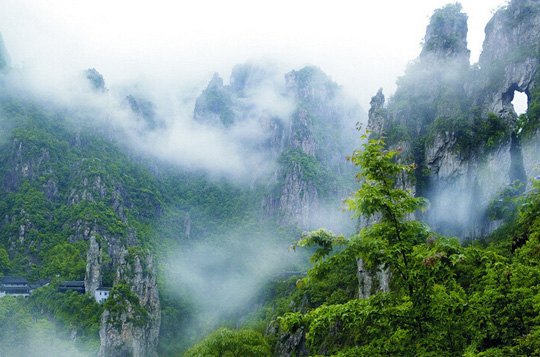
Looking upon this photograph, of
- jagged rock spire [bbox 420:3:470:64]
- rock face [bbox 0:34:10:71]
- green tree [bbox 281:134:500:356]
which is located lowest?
green tree [bbox 281:134:500:356]

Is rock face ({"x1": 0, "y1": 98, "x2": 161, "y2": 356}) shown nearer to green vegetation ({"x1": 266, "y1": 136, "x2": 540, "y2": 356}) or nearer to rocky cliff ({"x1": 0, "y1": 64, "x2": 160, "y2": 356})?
rocky cliff ({"x1": 0, "y1": 64, "x2": 160, "y2": 356})

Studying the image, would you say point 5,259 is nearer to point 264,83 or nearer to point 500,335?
point 500,335

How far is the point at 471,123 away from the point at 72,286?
67.5 metres

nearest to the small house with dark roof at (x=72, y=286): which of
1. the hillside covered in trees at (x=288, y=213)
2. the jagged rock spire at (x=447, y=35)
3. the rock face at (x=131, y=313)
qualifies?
the hillside covered in trees at (x=288, y=213)

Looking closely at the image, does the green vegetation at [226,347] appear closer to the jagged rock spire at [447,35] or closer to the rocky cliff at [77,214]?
the rocky cliff at [77,214]

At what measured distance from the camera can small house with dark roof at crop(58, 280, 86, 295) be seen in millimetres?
59791

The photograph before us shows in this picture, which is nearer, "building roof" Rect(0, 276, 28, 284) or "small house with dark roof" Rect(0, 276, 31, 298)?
"small house with dark roof" Rect(0, 276, 31, 298)

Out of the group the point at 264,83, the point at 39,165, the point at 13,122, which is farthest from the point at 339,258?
the point at 264,83

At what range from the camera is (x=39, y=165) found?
3999 inches

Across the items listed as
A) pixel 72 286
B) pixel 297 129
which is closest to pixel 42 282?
pixel 72 286

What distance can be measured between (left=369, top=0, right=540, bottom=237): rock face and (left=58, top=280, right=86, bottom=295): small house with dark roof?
187ft

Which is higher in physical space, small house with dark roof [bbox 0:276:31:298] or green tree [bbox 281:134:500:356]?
green tree [bbox 281:134:500:356]

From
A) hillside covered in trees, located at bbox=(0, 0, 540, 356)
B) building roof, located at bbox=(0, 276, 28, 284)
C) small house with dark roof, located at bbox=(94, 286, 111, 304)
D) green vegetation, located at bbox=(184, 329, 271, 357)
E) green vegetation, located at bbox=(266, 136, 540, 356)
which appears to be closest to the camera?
green vegetation, located at bbox=(266, 136, 540, 356)

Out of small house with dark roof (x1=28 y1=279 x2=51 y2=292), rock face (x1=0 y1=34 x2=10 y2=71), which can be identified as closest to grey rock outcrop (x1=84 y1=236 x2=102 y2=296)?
small house with dark roof (x1=28 y1=279 x2=51 y2=292)
